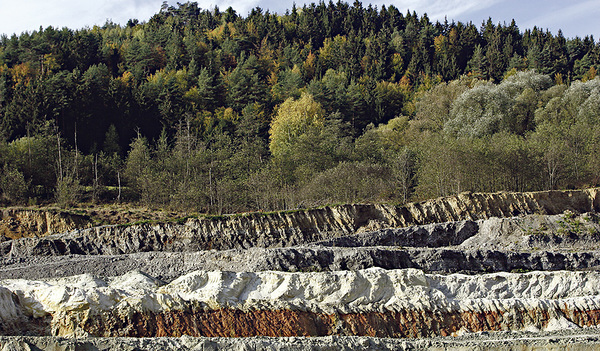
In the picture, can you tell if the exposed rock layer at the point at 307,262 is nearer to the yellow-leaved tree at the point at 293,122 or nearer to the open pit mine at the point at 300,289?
the open pit mine at the point at 300,289

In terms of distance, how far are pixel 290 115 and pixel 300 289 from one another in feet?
162

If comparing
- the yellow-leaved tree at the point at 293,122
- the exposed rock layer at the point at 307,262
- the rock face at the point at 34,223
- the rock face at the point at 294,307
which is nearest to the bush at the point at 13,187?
the rock face at the point at 34,223

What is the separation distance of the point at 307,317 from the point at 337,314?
3.37ft

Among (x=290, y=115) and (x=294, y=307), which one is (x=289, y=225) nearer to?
A: (x=294, y=307)

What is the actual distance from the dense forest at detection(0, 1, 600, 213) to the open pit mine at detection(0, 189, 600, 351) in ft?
40.4

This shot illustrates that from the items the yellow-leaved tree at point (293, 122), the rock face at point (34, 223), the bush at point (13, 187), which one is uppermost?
the yellow-leaved tree at point (293, 122)

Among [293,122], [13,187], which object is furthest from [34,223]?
[293,122]

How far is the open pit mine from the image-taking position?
2131 centimetres

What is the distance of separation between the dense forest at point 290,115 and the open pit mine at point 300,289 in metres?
12.3

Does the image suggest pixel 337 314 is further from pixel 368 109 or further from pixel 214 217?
pixel 368 109

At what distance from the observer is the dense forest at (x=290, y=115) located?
50406 millimetres

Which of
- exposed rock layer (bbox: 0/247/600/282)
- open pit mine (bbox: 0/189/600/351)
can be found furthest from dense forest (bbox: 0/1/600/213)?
exposed rock layer (bbox: 0/247/600/282)

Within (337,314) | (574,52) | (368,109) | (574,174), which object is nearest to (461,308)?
(337,314)

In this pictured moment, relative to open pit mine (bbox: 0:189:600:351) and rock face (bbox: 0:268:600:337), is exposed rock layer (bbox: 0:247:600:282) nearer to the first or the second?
open pit mine (bbox: 0:189:600:351)
